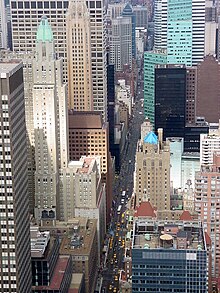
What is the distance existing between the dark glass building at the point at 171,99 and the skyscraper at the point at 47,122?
52.0 meters

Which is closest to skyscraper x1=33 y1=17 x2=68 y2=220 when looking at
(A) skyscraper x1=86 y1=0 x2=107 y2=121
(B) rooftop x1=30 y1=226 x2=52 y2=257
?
(B) rooftop x1=30 y1=226 x2=52 y2=257

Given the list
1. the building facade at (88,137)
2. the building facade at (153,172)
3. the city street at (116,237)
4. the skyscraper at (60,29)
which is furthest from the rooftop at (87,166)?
the skyscraper at (60,29)

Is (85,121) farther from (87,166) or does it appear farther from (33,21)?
(33,21)

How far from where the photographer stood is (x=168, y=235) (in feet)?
324

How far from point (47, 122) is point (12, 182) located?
52535 millimetres

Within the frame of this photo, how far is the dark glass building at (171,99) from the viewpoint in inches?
7672

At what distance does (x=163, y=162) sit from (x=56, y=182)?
22.4 meters

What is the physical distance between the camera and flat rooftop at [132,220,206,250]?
318 ft

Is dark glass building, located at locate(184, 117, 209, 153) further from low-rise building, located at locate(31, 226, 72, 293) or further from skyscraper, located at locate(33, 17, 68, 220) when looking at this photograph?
low-rise building, located at locate(31, 226, 72, 293)

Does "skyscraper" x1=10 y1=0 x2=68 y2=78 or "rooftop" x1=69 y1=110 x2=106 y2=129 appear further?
"skyscraper" x1=10 y1=0 x2=68 y2=78

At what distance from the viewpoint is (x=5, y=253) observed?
9550 centimetres

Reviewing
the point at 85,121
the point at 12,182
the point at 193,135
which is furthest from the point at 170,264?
the point at 193,135

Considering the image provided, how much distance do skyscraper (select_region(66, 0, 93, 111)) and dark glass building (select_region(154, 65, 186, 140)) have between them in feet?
86.2

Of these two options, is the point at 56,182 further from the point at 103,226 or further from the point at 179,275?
the point at 179,275
